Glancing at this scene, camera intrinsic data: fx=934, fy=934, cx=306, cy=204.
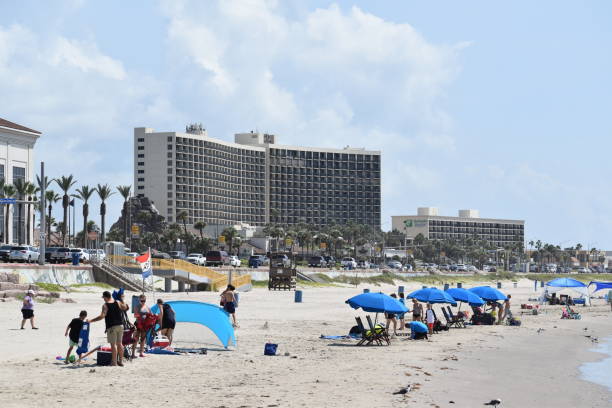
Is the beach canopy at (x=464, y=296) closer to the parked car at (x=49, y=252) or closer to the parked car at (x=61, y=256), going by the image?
the parked car at (x=61, y=256)

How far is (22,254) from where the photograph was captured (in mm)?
67375

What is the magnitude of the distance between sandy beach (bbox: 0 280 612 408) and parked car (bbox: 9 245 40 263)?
105ft

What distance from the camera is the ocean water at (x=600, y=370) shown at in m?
24.5

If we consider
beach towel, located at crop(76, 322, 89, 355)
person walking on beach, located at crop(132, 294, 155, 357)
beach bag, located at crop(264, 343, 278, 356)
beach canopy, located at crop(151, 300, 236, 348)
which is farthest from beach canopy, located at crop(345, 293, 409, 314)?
beach towel, located at crop(76, 322, 89, 355)

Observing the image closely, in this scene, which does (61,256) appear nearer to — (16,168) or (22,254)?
(22,254)

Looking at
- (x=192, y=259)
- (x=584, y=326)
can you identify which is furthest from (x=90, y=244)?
(x=584, y=326)

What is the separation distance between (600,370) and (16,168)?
82113 mm

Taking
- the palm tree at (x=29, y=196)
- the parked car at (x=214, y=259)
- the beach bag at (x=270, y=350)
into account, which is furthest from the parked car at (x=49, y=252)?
the beach bag at (x=270, y=350)

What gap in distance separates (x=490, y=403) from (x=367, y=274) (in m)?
101

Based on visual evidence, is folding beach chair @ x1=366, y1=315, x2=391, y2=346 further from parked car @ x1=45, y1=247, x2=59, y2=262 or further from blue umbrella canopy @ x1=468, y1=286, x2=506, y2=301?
parked car @ x1=45, y1=247, x2=59, y2=262

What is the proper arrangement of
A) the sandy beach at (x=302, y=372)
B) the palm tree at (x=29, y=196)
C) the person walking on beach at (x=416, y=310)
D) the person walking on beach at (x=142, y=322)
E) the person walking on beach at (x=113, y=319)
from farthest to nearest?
the palm tree at (x=29, y=196), the person walking on beach at (x=416, y=310), the person walking on beach at (x=142, y=322), the person walking on beach at (x=113, y=319), the sandy beach at (x=302, y=372)

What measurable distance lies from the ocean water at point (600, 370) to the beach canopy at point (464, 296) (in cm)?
598

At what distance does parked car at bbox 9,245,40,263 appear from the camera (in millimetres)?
67188

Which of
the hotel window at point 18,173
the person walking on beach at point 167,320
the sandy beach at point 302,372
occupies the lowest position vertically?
the sandy beach at point 302,372
